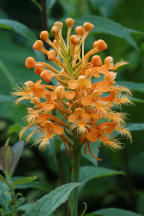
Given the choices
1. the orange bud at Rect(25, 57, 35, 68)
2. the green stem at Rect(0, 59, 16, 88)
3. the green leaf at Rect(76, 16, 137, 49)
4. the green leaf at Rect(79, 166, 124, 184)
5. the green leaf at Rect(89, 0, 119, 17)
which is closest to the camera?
the orange bud at Rect(25, 57, 35, 68)

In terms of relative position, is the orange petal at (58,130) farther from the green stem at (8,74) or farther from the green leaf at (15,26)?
the green stem at (8,74)

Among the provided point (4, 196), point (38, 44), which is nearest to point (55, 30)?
point (38, 44)

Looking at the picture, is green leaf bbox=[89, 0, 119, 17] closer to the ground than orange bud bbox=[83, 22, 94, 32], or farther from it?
farther from it

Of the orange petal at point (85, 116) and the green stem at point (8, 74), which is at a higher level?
the green stem at point (8, 74)

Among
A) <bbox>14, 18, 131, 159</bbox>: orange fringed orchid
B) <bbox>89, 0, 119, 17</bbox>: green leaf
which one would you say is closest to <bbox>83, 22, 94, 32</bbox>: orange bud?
<bbox>14, 18, 131, 159</bbox>: orange fringed orchid

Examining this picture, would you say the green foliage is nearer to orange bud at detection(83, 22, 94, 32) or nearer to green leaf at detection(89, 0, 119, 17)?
orange bud at detection(83, 22, 94, 32)

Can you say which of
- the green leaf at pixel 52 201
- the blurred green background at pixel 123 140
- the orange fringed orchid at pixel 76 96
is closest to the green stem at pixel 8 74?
the blurred green background at pixel 123 140
